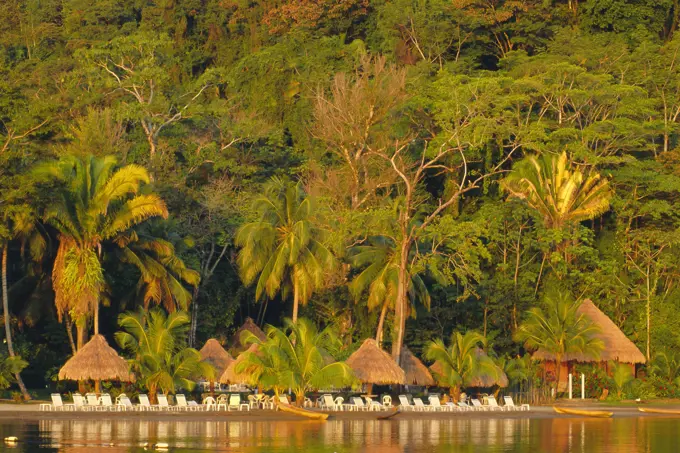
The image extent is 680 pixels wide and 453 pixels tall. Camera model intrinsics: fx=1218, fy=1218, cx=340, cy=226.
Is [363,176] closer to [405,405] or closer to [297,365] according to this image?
[405,405]

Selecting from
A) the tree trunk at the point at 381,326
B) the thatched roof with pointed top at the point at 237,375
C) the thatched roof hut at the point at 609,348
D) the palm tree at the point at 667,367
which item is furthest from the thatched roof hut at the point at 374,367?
the palm tree at the point at 667,367

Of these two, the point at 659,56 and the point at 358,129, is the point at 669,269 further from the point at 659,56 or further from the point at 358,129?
the point at 358,129

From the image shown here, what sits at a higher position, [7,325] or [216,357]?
[7,325]

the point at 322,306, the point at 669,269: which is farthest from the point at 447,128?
the point at 669,269

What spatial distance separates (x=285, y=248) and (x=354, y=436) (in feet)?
35.6

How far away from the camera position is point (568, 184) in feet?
130

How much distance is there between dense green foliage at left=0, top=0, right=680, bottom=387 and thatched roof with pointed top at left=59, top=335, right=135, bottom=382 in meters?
1.75

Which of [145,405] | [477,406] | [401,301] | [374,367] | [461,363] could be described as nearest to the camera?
[145,405]

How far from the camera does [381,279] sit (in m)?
34.2

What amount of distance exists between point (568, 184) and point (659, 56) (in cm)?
771

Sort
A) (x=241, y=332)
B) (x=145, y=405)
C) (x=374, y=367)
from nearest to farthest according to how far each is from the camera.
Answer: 1. (x=145, y=405)
2. (x=374, y=367)
3. (x=241, y=332)

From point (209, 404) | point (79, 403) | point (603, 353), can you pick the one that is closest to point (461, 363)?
point (603, 353)

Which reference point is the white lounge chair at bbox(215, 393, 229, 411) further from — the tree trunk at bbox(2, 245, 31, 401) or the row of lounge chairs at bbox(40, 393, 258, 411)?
the tree trunk at bbox(2, 245, 31, 401)

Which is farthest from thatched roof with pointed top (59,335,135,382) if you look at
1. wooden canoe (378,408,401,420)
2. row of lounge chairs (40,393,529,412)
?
wooden canoe (378,408,401,420)
